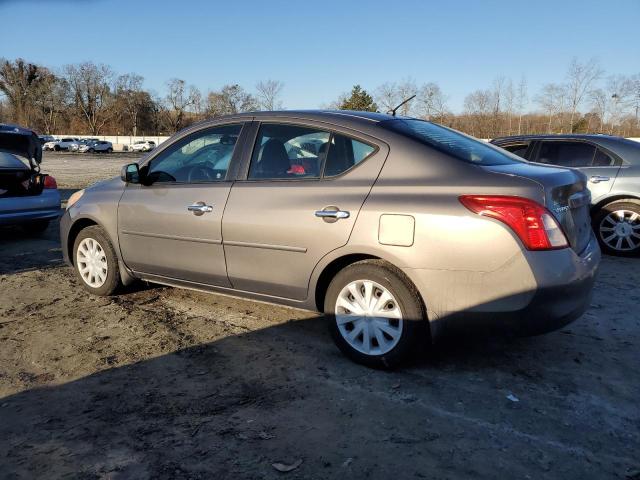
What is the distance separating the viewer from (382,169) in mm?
3496

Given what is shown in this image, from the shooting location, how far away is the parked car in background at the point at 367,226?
308cm

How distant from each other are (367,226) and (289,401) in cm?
116

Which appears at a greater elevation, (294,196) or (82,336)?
(294,196)

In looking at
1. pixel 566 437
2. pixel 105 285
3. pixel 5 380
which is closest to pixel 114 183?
pixel 105 285

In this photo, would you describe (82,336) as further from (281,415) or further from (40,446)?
(281,415)

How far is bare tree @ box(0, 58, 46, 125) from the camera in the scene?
85.0 meters

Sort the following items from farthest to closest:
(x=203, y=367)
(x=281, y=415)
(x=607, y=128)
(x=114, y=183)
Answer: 1. (x=607, y=128)
2. (x=114, y=183)
3. (x=203, y=367)
4. (x=281, y=415)

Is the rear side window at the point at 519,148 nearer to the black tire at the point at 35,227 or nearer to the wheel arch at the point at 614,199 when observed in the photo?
the wheel arch at the point at 614,199

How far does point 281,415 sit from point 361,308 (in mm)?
911

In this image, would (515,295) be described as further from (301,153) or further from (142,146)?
(142,146)

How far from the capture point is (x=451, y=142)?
12.3 feet

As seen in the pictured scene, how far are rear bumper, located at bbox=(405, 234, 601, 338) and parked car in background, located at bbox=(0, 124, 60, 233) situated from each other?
6592 millimetres

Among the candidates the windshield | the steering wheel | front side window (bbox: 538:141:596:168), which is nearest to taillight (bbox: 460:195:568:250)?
the windshield

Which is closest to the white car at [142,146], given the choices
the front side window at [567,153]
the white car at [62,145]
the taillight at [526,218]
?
the white car at [62,145]
